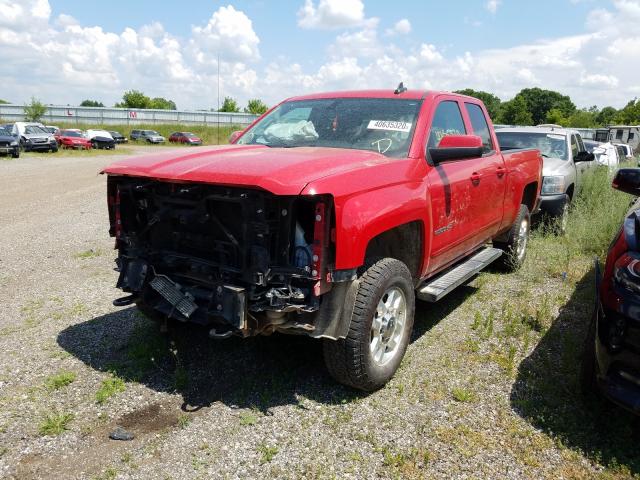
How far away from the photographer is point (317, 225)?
306cm

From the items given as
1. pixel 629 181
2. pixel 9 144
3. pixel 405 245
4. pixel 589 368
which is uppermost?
pixel 629 181

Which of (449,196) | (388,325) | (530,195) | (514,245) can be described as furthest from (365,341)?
(530,195)

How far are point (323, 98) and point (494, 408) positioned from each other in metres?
3.01

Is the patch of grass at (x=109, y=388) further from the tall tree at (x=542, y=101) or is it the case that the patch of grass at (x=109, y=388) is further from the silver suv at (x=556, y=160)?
the tall tree at (x=542, y=101)

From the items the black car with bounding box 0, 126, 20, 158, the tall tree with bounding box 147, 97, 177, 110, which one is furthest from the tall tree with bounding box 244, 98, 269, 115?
the black car with bounding box 0, 126, 20, 158

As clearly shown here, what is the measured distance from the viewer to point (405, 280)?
3711 millimetres

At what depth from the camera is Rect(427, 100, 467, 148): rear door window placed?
436 cm

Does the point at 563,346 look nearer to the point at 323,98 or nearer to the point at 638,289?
the point at 638,289

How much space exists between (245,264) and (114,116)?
56.7 metres

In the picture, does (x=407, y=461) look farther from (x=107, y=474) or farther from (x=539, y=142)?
(x=539, y=142)

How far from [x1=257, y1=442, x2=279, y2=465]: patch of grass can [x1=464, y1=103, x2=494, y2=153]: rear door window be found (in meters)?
3.64

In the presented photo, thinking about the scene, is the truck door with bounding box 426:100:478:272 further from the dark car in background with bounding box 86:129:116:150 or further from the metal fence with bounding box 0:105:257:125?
the metal fence with bounding box 0:105:257:125

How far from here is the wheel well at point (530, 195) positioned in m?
6.94

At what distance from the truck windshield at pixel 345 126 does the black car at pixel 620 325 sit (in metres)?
1.64
